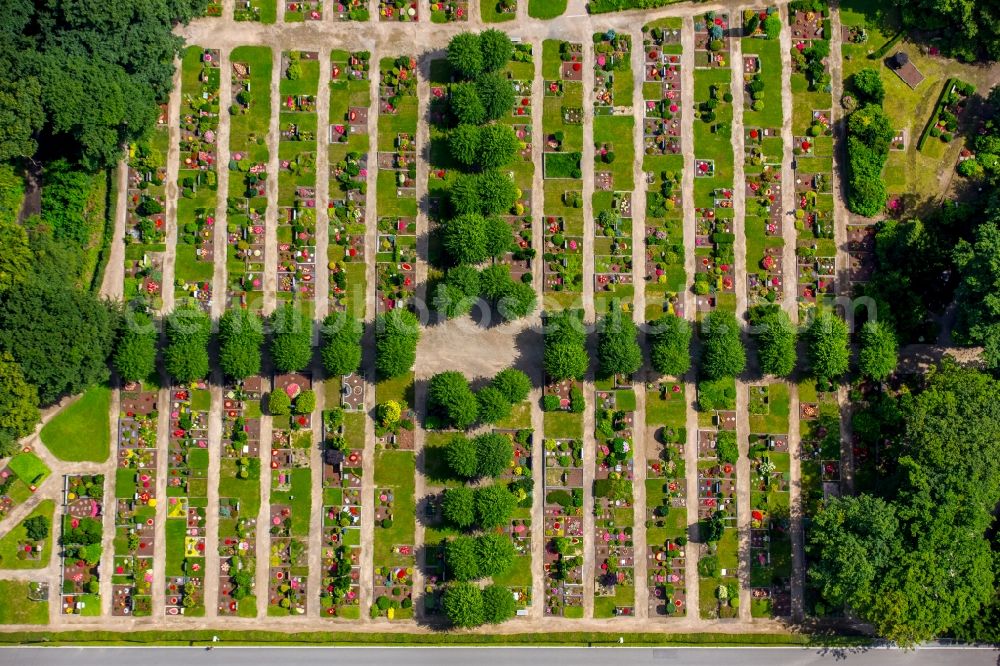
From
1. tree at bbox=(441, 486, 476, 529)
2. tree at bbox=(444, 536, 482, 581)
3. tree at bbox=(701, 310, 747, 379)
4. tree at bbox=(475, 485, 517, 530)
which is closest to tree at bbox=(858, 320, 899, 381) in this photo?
tree at bbox=(701, 310, 747, 379)

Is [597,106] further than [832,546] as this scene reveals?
Yes

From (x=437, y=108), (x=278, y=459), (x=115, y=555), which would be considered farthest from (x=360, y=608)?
(x=437, y=108)

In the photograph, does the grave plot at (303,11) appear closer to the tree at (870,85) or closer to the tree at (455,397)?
the tree at (455,397)

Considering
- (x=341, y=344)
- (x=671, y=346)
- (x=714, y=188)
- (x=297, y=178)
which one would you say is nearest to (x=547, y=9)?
(x=714, y=188)

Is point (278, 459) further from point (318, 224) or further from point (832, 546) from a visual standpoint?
point (832, 546)

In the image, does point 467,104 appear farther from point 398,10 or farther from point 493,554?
point 493,554

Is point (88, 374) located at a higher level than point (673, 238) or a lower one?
lower
